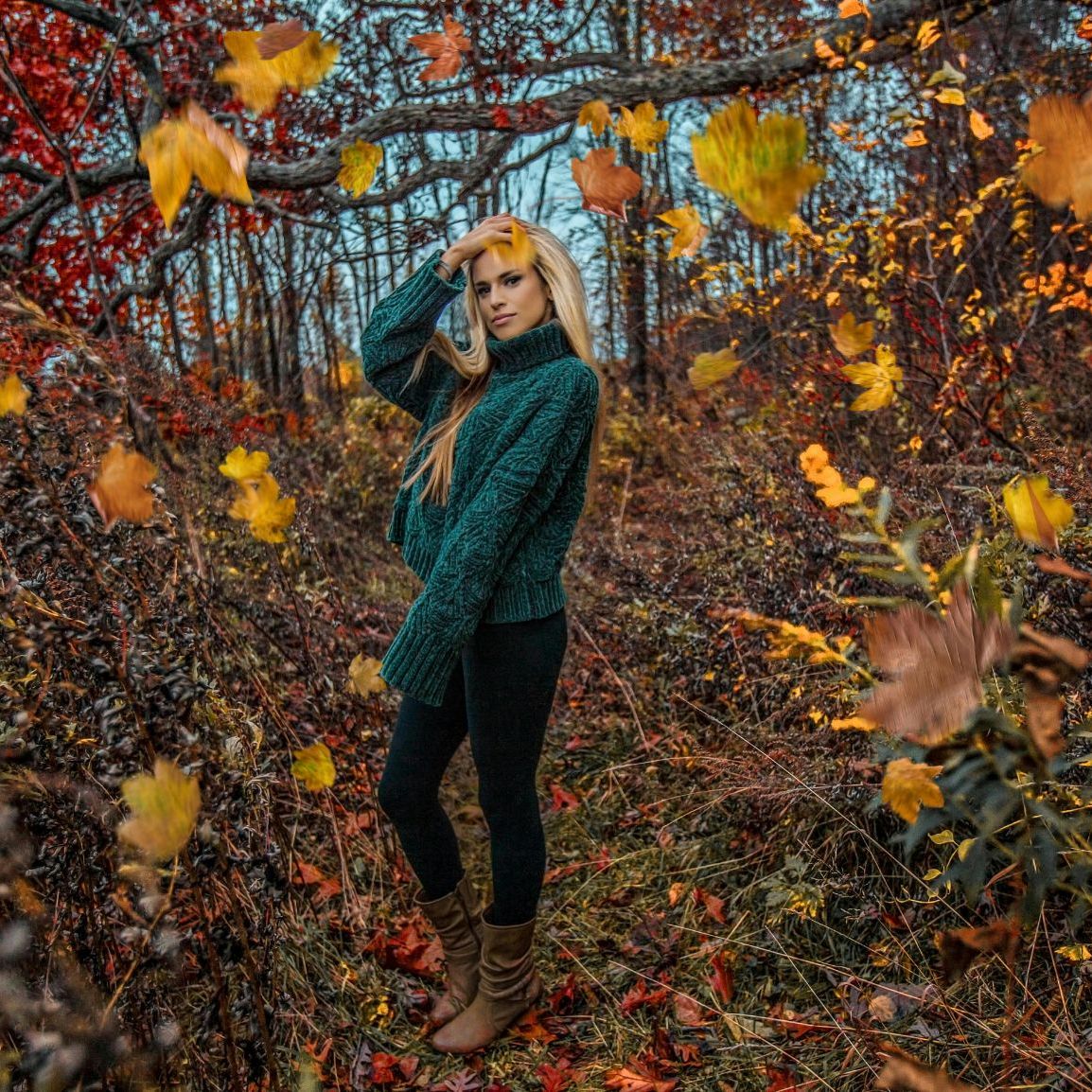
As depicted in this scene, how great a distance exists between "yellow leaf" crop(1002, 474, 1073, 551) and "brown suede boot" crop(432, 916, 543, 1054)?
146 centimetres

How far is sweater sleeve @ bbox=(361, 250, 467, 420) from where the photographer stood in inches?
79.1

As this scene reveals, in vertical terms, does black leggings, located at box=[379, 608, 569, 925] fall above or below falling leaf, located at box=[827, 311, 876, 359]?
below

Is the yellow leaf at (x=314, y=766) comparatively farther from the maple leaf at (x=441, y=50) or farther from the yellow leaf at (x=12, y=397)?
the maple leaf at (x=441, y=50)

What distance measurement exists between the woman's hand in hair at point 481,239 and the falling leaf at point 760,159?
3.69ft

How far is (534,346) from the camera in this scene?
194cm

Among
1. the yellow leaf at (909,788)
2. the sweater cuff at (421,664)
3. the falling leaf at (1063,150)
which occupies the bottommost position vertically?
the sweater cuff at (421,664)

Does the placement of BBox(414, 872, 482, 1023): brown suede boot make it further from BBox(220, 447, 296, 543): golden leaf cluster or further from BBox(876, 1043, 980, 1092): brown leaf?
BBox(876, 1043, 980, 1092): brown leaf

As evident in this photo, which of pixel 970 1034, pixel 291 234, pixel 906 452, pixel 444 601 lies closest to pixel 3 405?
pixel 444 601

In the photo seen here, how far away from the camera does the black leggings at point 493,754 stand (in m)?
1.88

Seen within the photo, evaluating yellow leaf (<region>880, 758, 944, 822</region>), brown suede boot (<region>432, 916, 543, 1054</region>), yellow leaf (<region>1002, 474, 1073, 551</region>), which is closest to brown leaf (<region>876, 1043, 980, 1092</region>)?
yellow leaf (<region>880, 758, 944, 822</region>)

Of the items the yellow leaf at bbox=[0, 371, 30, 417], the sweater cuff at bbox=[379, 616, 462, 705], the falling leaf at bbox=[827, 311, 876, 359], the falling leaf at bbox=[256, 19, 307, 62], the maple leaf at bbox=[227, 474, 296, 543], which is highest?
the falling leaf at bbox=[256, 19, 307, 62]

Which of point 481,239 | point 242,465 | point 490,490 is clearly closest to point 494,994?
point 490,490

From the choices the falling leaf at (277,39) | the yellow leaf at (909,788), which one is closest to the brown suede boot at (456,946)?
the yellow leaf at (909,788)

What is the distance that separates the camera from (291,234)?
6969 millimetres
